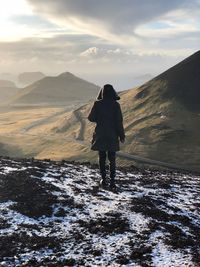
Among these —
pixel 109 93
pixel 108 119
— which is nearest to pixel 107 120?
pixel 108 119

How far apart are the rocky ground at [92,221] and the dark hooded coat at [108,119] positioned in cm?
195

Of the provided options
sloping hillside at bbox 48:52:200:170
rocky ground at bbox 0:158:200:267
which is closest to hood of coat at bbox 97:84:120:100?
rocky ground at bbox 0:158:200:267

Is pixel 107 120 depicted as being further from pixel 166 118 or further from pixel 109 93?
pixel 166 118

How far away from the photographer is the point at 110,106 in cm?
1877

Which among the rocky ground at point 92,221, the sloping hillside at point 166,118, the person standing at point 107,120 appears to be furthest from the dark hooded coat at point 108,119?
the sloping hillside at point 166,118

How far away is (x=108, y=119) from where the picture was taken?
61.8ft

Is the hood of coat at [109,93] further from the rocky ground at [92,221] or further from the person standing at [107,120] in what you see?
the rocky ground at [92,221]

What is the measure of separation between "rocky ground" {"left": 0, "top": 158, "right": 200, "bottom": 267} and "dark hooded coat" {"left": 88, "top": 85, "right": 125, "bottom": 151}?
1.95 metres

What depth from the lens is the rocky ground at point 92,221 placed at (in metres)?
11.8

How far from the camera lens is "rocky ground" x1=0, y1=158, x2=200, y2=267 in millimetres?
11816

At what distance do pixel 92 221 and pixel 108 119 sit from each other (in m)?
5.51

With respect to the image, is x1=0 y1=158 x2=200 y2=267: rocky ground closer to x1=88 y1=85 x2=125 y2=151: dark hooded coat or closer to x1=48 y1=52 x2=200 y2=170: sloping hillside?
x1=88 y1=85 x2=125 y2=151: dark hooded coat

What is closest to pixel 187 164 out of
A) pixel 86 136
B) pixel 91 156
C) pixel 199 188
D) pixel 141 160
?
pixel 141 160

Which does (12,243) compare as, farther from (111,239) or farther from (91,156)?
(91,156)
